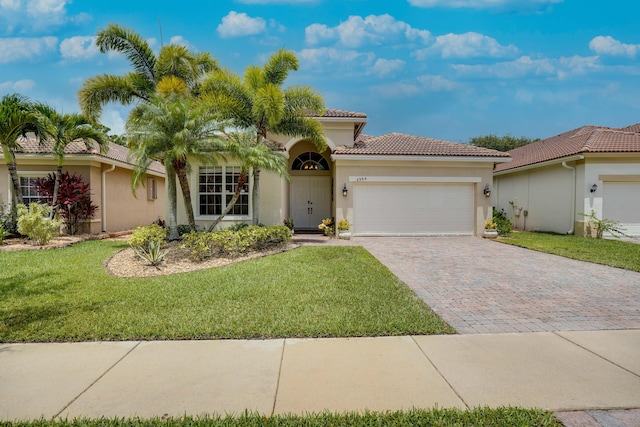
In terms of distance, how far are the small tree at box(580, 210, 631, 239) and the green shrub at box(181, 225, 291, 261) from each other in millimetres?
14683

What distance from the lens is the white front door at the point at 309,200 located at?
17.6m

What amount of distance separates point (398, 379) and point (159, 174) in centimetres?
2039

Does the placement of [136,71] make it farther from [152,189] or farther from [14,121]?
[152,189]

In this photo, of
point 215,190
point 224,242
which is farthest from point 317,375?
point 215,190

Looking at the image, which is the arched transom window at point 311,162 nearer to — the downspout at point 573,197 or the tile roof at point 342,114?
the tile roof at point 342,114

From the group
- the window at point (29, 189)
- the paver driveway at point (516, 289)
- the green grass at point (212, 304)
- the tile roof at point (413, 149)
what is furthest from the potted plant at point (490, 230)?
the window at point (29, 189)

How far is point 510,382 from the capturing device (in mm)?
3246

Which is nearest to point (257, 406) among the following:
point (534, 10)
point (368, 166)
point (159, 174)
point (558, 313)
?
point (558, 313)

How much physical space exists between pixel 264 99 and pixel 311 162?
668 cm

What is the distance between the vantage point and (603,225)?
15.1 m

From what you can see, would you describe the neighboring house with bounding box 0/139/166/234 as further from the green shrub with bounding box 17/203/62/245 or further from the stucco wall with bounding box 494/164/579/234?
the stucco wall with bounding box 494/164/579/234

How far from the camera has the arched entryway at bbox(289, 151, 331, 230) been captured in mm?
17609

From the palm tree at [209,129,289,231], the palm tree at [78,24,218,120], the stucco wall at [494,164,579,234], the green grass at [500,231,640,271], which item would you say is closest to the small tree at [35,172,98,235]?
the palm tree at [78,24,218,120]

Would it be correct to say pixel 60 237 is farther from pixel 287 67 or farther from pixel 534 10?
pixel 534 10
